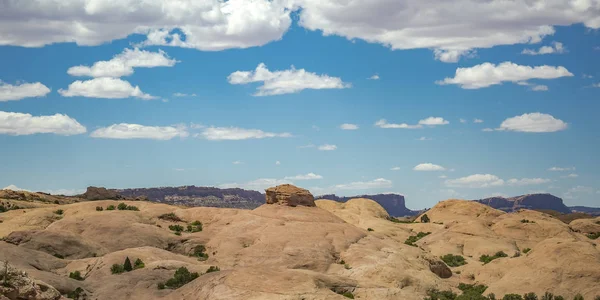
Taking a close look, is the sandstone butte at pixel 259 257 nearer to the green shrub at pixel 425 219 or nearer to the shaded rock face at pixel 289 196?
the shaded rock face at pixel 289 196

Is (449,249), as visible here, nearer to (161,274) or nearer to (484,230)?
(484,230)

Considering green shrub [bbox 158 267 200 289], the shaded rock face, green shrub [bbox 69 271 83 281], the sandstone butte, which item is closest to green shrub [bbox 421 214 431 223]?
the sandstone butte

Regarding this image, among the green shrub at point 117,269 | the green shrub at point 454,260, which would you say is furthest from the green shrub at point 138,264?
the green shrub at point 454,260

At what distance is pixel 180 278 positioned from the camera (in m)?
41.9

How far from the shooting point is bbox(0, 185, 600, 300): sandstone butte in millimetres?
38062

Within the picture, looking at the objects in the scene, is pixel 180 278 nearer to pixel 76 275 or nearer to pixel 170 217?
pixel 76 275

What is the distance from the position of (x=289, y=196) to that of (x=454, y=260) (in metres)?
19.4

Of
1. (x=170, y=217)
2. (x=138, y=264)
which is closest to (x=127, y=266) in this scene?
(x=138, y=264)

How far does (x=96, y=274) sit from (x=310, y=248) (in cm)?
1772

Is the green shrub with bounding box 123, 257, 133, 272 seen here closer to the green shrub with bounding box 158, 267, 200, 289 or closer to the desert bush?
the green shrub with bounding box 158, 267, 200, 289

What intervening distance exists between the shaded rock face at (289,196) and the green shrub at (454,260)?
53.0ft

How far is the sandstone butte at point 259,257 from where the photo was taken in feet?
125

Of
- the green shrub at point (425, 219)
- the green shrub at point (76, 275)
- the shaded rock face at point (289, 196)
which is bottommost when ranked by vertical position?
the green shrub at point (76, 275)

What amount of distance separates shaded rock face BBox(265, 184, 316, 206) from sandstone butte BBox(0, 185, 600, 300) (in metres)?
0.12
